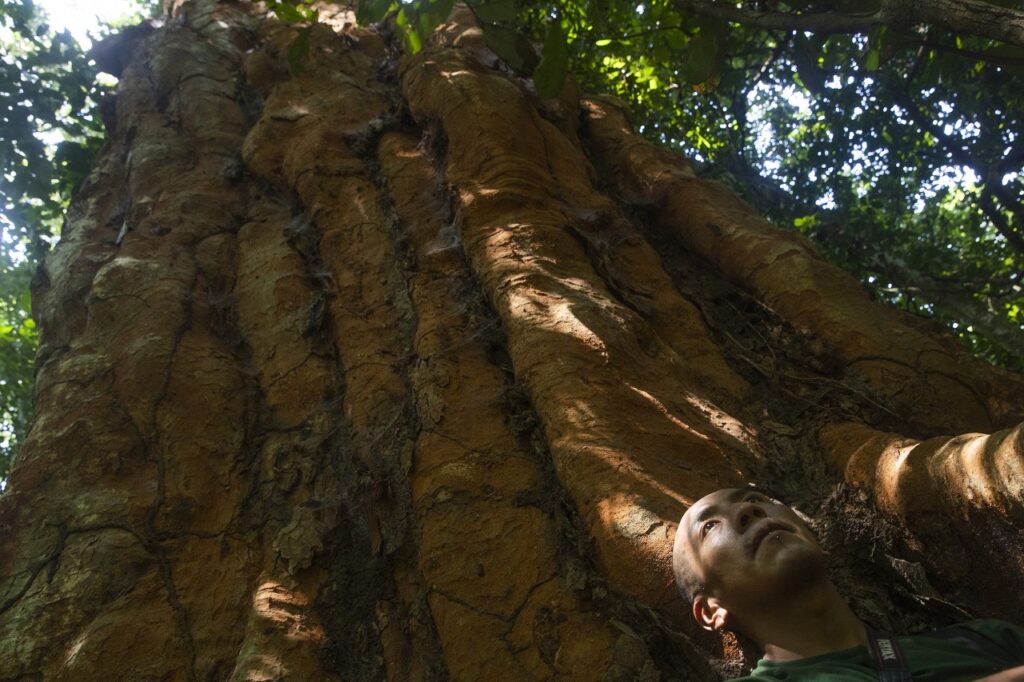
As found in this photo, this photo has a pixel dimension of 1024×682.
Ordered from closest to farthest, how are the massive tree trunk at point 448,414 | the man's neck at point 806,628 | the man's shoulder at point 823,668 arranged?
the man's shoulder at point 823,668 < the man's neck at point 806,628 < the massive tree trunk at point 448,414

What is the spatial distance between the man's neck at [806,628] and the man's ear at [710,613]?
0.07 metres

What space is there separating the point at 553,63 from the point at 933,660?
237 centimetres

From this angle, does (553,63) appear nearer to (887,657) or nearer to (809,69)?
(887,657)

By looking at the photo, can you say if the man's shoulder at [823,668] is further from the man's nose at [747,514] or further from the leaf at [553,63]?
the leaf at [553,63]

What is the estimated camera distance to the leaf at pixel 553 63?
305cm

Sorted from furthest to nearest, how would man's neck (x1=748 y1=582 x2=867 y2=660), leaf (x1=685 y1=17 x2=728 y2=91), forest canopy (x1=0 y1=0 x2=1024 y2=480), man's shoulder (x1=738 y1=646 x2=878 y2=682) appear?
forest canopy (x1=0 y1=0 x2=1024 y2=480) → leaf (x1=685 y1=17 x2=728 y2=91) → man's neck (x1=748 y1=582 x2=867 y2=660) → man's shoulder (x1=738 y1=646 x2=878 y2=682)

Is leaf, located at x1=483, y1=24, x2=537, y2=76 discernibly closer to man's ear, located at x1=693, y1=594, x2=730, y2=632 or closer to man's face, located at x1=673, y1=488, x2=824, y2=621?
man's face, located at x1=673, y1=488, x2=824, y2=621

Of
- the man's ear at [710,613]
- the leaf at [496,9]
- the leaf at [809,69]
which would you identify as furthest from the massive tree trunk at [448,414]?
the leaf at [809,69]

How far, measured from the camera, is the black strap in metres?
1.73

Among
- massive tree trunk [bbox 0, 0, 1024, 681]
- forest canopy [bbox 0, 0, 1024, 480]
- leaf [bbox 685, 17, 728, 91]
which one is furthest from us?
forest canopy [bbox 0, 0, 1024, 480]

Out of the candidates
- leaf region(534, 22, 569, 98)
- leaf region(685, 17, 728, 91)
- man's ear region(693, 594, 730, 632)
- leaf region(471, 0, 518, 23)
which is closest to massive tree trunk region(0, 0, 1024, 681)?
man's ear region(693, 594, 730, 632)

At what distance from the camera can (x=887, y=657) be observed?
1.79m

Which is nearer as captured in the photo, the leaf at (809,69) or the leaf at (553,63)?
the leaf at (553,63)

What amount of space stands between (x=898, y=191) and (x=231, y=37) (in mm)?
5998
